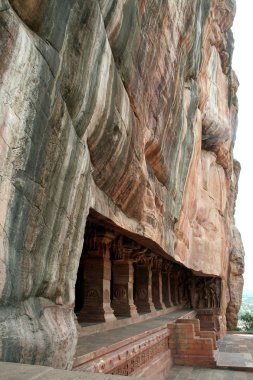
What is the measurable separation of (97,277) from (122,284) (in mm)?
2108

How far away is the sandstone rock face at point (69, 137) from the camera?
3.83 m

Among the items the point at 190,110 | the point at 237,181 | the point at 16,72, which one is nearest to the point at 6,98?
the point at 16,72

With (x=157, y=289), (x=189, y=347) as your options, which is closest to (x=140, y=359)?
(x=189, y=347)

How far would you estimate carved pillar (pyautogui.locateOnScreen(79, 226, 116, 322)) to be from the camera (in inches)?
413

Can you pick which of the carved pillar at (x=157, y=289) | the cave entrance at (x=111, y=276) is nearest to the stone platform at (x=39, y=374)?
the cave entrance at (x=111, y=276)

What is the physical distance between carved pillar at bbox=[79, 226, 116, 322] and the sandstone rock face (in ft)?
4.34

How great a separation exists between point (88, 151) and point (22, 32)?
2.29m

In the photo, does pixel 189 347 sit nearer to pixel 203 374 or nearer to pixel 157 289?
pixel 203 374

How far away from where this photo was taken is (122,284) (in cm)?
1284

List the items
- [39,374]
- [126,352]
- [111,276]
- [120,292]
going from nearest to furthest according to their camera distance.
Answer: [39,374], [126,352], [120,292], [111,276]

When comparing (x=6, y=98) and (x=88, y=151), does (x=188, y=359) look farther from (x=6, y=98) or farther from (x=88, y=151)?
(x=6, y=98)

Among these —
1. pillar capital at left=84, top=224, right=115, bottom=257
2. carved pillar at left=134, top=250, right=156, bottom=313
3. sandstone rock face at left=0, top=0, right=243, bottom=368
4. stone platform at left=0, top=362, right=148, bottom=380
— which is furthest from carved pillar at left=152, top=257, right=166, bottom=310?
stone platform at left=0, top=362, right=148, bottom=380

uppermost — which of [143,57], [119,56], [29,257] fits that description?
[143,57]

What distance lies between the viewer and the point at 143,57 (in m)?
7.51
